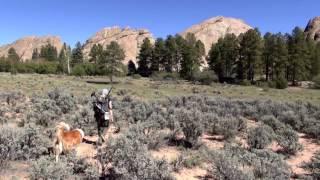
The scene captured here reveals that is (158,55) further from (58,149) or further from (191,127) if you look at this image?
(58,149)

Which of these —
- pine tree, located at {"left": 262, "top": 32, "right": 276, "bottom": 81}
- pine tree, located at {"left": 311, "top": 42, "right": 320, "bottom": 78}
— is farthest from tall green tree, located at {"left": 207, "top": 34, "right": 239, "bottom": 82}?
pine tree, located at {"left": 311, "top": 42, "right": 320, "bottom": 78}

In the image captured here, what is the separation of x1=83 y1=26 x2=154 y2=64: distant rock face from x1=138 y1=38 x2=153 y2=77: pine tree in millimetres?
39390

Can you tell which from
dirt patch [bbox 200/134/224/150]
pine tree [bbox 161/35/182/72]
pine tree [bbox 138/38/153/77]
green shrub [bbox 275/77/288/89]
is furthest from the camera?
pine tree [bbox 138/38/153/77]

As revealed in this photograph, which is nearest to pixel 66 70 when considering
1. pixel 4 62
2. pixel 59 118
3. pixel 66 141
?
pixel 4 62

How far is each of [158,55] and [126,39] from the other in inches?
2795

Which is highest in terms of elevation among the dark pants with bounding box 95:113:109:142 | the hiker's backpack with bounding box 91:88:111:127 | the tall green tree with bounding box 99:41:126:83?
the tall green tree with bounding box 99:41:126:83

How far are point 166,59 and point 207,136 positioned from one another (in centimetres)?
6579

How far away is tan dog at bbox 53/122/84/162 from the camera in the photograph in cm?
866

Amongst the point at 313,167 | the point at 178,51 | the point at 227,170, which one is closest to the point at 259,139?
the point at 313,167

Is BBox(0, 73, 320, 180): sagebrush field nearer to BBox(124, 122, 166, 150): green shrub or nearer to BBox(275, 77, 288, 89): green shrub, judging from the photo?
BBox(124, 122, 166, 150): green shrub

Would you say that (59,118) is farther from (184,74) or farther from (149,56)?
(149,56)

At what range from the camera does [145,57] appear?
82.2 m

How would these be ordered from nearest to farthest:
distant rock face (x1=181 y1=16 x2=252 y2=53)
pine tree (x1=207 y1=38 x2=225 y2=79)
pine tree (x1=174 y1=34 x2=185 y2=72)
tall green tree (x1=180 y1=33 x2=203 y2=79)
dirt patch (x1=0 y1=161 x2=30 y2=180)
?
dirt patch (x1=0 y1=161 x2=30 y2=180), tall green tree (x1=180 y1=33 x2=203 y2=79), pine tree (x1=207 y1=38 x2=225 y2=79), pine tree (x1=174 y1=34 x2=185 y2=72), distant rock face (x1=181 y1=16 x2=252 y2=53)

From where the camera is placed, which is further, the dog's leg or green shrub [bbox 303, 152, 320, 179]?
green shrub [bbox 303, 152, 320, 179]
